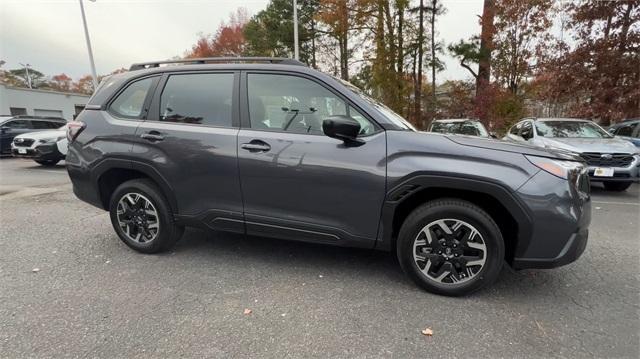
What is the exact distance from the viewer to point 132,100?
3.56m

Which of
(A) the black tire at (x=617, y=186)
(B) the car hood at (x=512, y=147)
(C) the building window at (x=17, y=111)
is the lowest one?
(A) the black tire at (x=617, y=186)

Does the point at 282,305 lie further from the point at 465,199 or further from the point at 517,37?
the point at 517,37

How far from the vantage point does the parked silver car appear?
678 centimetres

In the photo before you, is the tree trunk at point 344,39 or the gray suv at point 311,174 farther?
the tree trunk at point 344,39

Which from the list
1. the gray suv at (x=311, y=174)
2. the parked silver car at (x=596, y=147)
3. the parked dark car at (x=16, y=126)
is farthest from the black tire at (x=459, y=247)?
the parked dark car at (x=16, y=126)

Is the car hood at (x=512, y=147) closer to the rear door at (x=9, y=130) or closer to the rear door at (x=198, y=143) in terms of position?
the rear door at (x=198, y=143)

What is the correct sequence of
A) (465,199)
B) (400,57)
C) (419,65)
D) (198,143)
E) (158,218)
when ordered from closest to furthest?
(465,199)
(198,143)
(158,218)
(400,57)
(419,65)

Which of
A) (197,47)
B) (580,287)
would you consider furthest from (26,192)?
(197,47)

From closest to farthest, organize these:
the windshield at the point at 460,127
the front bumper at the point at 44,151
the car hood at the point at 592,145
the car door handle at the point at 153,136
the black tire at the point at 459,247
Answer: the black tire at the point at 459,247 → the car door handle at the point at 153,136 → the car hood at the point at 592,145 → the windshield at the point at 460,127 → the front bumper at the point at 44,151

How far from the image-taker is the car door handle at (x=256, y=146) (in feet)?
9.90

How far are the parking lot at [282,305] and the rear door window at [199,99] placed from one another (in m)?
1.37

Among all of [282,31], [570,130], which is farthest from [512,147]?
[282,31]

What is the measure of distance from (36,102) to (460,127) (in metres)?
36.6

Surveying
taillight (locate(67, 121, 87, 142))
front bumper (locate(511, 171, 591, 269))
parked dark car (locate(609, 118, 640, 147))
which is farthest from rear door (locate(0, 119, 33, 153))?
parked dark car (locate(609, 118, 640, 147))
